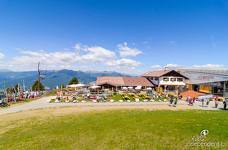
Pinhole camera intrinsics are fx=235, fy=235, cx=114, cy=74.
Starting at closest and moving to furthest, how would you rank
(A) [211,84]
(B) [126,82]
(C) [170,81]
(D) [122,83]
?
(A) [211,84]
(D) [122,83]
(C) [170,81]
(B) [126,82]

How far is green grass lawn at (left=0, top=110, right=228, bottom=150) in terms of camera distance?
1564 centimetres

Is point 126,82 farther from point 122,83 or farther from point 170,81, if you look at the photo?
point 170,81

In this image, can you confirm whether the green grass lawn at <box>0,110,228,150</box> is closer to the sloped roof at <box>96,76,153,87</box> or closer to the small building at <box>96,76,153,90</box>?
the small building at <box>96,76,153,90</box>

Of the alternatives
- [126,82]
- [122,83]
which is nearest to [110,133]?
[122,83]

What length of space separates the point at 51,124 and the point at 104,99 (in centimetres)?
2292

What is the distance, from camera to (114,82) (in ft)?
210

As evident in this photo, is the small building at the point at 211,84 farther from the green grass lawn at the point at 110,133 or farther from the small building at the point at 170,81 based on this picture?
the green grass lawn at the point at 110,133

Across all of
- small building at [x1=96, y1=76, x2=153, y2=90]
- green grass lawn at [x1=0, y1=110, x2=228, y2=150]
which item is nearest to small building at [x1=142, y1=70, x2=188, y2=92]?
small building at [x1=96, y1=76, x2=153, y2=90]

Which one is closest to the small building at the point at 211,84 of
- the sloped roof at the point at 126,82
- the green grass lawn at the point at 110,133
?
the sloped roof at the point at 126,82

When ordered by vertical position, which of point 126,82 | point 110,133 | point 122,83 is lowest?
point 110,133

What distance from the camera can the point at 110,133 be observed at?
18.1 meters

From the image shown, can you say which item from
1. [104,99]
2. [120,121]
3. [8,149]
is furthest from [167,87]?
[8,149]

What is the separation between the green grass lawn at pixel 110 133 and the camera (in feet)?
51.3

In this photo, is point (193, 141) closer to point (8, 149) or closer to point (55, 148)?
point (55, 148)
